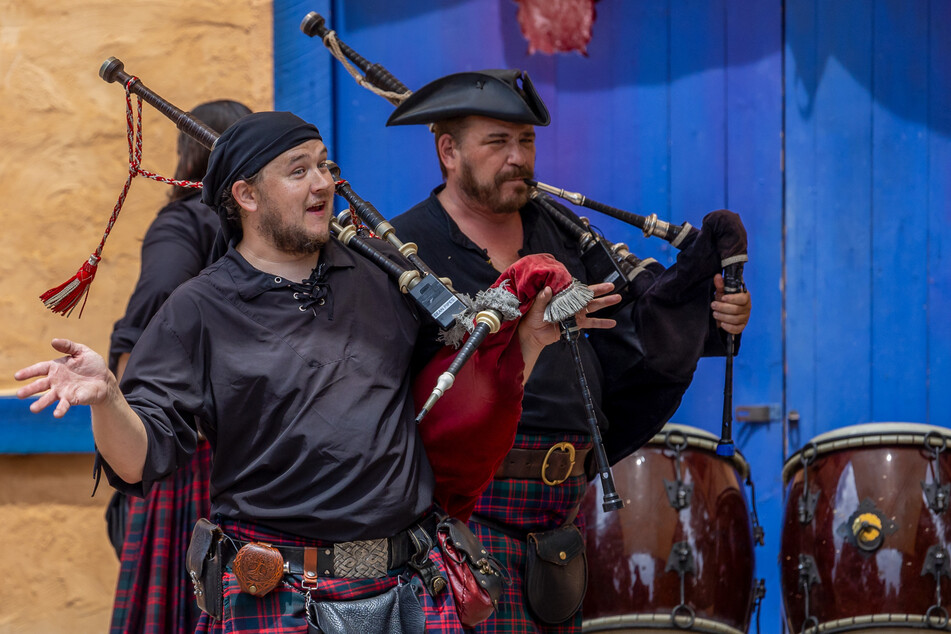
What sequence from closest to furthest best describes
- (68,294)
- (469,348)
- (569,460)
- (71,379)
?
(71,379) → (469,348) → (68,294) → (569,460)

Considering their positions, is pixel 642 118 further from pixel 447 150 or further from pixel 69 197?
pixel 69 197

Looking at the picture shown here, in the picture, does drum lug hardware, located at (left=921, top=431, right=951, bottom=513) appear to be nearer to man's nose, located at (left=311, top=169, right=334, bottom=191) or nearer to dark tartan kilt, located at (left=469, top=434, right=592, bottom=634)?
dark tartan kilt, located at (left=469, top=434, right=592, bottom=634)

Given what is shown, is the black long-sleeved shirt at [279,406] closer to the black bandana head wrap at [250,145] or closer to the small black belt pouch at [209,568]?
the small black belt pouch at [209,568]

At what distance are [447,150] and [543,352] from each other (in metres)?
0.65

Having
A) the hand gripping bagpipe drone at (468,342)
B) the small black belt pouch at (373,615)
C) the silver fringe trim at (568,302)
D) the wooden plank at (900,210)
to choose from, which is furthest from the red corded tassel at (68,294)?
the wooden plank at (900,210)

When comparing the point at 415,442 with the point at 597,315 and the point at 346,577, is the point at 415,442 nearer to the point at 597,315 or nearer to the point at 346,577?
the point at 346,577

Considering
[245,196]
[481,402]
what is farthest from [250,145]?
[481,402]

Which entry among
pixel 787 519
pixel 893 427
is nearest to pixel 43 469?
pixel 787 519

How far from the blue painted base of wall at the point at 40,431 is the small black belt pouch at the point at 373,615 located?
2.16 meters

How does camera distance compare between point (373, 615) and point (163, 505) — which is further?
point (163, 505)

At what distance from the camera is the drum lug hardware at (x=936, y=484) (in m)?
3.46

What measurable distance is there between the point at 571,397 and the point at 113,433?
1317 millimetres

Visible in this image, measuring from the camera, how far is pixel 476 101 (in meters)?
3.17

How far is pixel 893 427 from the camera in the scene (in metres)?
3.56
